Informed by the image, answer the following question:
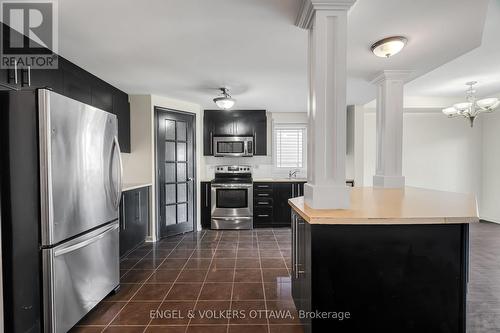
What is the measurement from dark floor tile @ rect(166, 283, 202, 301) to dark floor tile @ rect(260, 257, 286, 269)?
2.78 ft

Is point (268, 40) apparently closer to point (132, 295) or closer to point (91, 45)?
point (91, 45)

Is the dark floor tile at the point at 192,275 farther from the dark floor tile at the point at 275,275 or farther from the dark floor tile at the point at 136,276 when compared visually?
the dark floor tile at the point at 275,275

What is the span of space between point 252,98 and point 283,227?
7.97 ft

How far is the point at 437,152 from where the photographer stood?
521 cm

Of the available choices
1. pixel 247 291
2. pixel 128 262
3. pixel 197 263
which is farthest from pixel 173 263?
pixel 247 291

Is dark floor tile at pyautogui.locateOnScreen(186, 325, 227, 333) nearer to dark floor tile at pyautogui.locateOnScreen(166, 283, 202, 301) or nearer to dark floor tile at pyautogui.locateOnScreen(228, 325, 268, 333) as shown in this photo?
dark floor tile at pyautogui.locateOnScreen(228, 325, 268, 333)

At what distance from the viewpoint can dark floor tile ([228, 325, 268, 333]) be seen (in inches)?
73.2

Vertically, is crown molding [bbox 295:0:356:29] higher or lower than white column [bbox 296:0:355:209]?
higher

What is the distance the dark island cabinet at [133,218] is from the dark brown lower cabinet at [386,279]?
253 cm

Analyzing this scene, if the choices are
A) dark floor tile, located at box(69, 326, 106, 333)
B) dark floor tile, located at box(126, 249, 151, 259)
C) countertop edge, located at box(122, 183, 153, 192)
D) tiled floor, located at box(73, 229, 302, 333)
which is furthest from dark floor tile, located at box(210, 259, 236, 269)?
countertop edge, located at box(122, 183, 153, 192)

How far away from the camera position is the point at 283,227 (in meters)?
4.84

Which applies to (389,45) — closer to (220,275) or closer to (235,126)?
(220,275)

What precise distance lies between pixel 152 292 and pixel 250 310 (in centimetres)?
97

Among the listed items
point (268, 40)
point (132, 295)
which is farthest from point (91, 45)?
point (132, 295)
